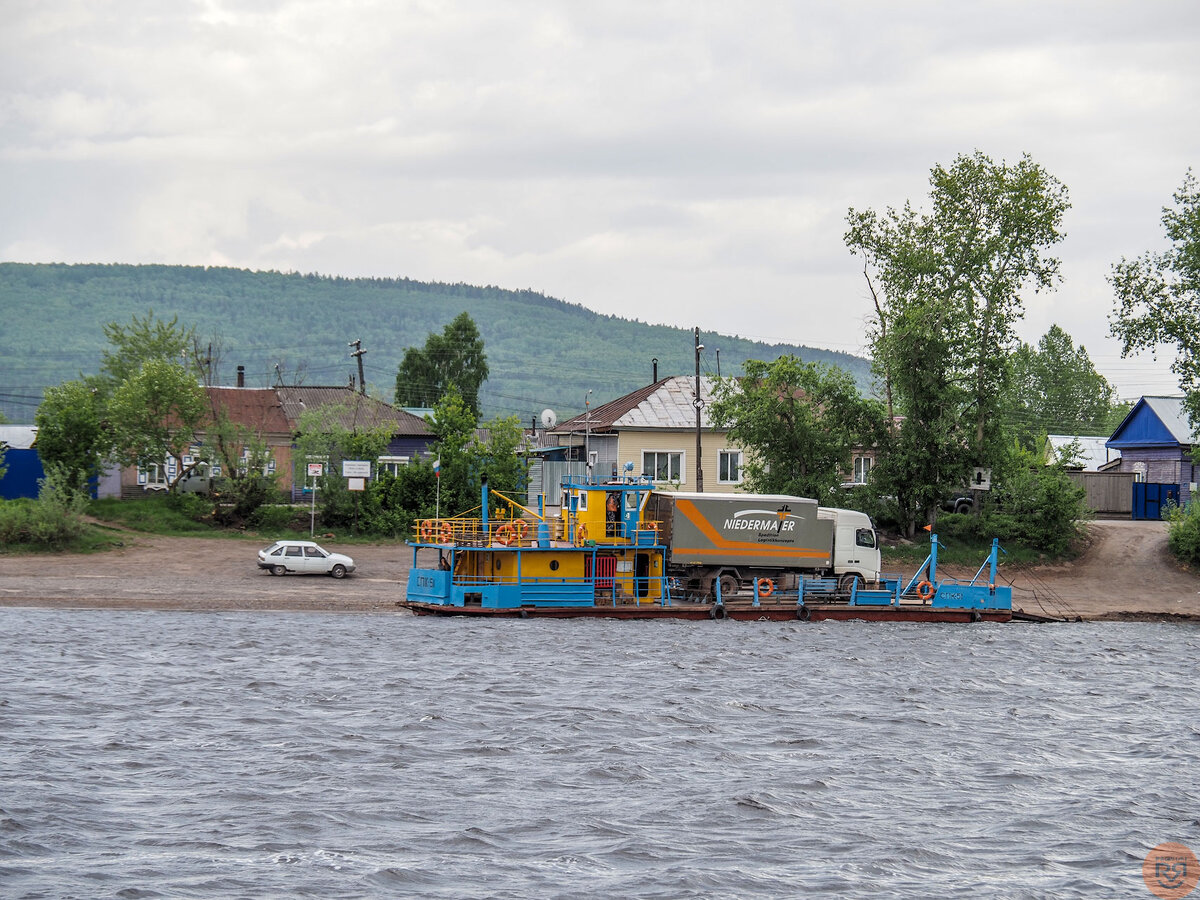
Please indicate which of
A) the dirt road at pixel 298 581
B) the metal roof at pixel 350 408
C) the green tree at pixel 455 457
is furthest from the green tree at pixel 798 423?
the metal roof at pixel 350 408

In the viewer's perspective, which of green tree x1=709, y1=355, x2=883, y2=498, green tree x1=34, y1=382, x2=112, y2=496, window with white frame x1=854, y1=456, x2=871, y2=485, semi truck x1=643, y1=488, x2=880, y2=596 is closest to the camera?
semi truck x1=643, y1=488, x2=880, y2=596

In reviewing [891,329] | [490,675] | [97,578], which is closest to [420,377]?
[891,329]

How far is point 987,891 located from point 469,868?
18.6 ft

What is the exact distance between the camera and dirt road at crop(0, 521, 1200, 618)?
4194 cm

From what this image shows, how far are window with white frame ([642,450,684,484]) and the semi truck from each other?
2226 cm

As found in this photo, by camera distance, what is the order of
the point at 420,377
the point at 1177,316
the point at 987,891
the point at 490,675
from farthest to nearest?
the point at 420,377 < the point at 1177,316 < the point at 490,675 < the point at 987,891

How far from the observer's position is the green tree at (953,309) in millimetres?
56312

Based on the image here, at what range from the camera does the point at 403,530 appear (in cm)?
5884

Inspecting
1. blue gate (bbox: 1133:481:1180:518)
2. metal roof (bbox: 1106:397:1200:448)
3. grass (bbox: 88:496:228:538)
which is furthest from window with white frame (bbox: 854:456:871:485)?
grass (bbox: 88:496:228:538)

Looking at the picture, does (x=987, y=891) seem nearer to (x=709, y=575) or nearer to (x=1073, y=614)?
(x=709, y=575)

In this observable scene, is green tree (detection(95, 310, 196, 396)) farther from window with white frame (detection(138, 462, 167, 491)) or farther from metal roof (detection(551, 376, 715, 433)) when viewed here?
metal roof (detection(551, 376, 715, 433))

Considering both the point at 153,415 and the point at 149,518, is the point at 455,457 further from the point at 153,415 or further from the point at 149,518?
the point at 153,415

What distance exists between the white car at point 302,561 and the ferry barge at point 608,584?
21.3ft

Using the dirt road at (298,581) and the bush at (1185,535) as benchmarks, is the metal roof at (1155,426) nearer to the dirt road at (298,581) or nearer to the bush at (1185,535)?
the dirt road at (298,581)
